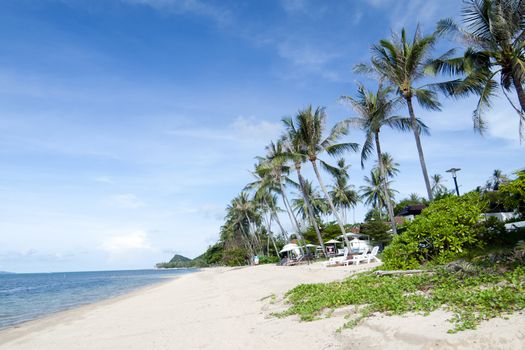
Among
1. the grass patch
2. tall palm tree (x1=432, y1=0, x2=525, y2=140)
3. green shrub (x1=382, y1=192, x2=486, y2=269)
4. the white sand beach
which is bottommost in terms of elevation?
the white sand beach

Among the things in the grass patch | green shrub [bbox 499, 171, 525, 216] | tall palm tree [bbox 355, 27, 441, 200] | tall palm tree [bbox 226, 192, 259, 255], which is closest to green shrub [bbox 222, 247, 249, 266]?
tall palm tree [bbox 226, 192, 259, 255]

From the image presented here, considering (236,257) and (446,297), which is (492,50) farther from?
(236,257)

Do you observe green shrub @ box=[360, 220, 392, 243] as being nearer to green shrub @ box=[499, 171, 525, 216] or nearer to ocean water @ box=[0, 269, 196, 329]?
ocean water @ box=[0, 269, 196, 329]

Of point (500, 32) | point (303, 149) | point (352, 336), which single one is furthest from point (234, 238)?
point (352, 336)

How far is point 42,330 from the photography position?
11844mm

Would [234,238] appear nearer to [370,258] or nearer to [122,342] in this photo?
[370,258]

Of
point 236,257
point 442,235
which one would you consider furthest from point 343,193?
point 442,235

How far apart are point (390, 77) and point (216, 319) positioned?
1351 centimetres

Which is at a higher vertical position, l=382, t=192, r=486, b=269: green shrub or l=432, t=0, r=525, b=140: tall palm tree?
l=432, t=0, r=525, b=140: tall palm tree

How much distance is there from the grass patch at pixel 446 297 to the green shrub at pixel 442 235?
2332 millimetres

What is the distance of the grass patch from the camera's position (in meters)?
4.81

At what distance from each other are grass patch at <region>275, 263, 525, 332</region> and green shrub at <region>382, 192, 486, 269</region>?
233 centimetres

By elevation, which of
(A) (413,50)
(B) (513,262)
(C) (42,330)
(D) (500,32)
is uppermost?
(A) (413,50)

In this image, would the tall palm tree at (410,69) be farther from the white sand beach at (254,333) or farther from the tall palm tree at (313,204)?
the tall palm tree at (313,204)
